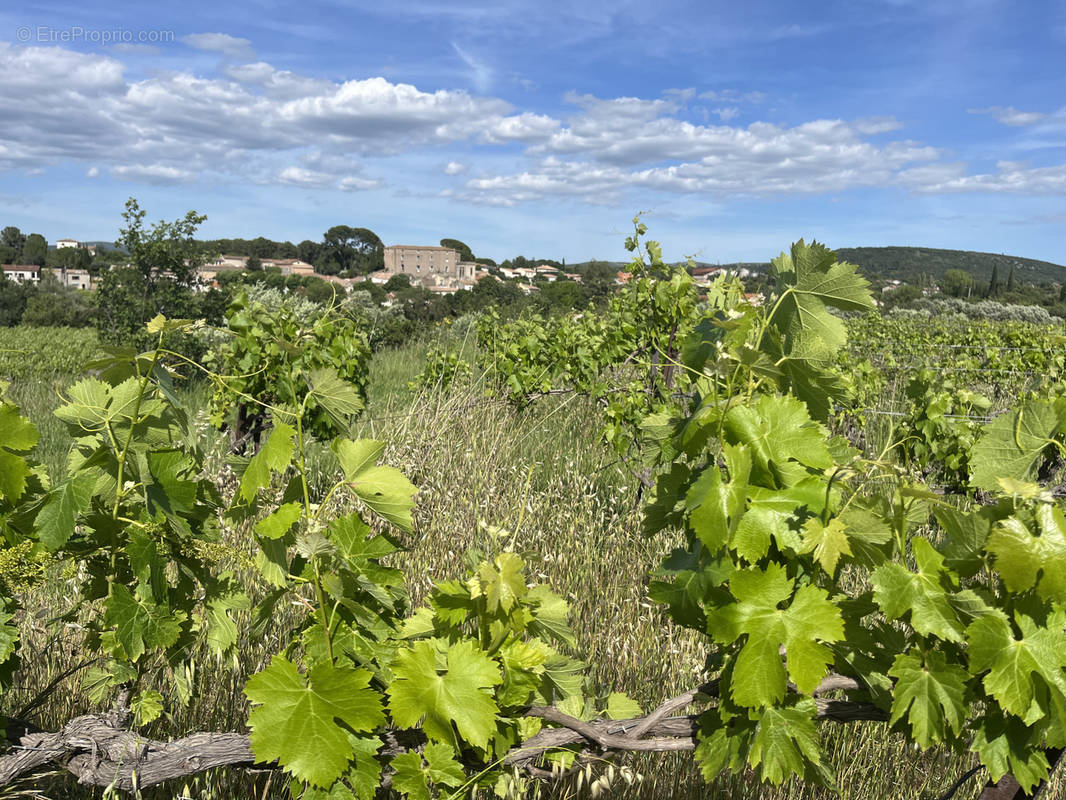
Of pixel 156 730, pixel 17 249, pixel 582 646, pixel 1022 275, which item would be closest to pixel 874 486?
pixel 582 646

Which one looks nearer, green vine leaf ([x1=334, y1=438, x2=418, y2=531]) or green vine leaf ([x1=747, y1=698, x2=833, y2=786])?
green vine leaf ([x1=747, y1=698, x2=833, y2=786])

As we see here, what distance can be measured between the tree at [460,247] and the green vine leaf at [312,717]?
97707 millimetres

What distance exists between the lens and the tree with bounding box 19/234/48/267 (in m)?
70.8

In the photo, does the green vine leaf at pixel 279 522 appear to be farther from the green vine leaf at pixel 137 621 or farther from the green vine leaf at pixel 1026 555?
the green vine leaf at pixel 1026 555

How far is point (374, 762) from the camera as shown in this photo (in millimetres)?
1268

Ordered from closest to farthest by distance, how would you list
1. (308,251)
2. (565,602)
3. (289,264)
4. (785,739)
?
(785,739) → (565,602) → (289,264) → (308,251)

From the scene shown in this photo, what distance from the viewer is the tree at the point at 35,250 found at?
70.8m

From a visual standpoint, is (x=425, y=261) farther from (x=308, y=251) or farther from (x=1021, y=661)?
(x=1021, y=661)

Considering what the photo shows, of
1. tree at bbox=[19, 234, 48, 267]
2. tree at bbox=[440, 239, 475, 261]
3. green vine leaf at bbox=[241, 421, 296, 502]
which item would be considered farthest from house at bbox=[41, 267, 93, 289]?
green vine leaf at bbox=[241, 421, 296, 502]

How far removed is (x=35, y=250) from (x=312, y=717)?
8660cm

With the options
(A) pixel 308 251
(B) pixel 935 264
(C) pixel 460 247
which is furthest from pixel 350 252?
(B) pixel 935 264

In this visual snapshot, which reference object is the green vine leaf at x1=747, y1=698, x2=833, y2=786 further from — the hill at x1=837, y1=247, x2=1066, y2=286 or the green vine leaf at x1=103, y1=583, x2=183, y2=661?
the hill at x1=837, y1=247, x2=1066, y2=286

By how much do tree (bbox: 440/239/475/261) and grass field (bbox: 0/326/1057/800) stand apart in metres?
93.9

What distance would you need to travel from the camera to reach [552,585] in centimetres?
308
